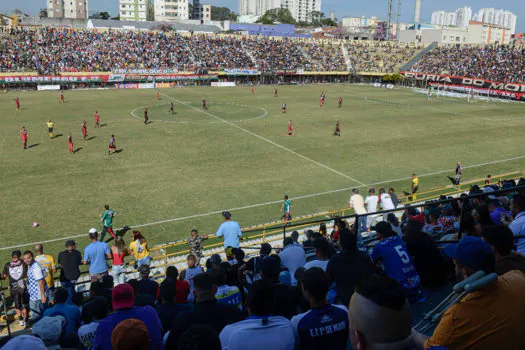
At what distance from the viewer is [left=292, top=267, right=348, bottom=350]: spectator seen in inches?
162

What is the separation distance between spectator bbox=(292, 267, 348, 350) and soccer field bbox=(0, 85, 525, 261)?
13717 millimetres

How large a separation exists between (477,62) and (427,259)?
83639mm

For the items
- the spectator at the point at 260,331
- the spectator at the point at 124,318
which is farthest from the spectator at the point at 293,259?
the spectator at the point at 260,331

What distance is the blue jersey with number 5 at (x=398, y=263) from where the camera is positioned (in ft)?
19.7

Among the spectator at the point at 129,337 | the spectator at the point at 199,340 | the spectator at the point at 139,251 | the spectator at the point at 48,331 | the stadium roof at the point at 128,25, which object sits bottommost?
the spectator at the point at 139,251

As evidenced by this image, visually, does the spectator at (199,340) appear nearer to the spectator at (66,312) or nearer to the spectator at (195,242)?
the spectator at (66,312)

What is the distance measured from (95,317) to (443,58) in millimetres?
92211

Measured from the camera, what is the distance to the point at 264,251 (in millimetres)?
8445

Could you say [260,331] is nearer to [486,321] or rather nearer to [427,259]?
[486,321]

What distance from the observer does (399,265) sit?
19.8 feet

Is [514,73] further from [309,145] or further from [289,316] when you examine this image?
[289,316]

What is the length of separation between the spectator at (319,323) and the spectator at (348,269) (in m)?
1.49

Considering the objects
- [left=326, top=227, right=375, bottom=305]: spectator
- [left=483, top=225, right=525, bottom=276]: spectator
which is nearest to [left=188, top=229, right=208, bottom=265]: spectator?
[left=326, top=227, right=375, bottom=305]: spectator

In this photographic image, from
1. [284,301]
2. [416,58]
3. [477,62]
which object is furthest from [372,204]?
[416,58]
